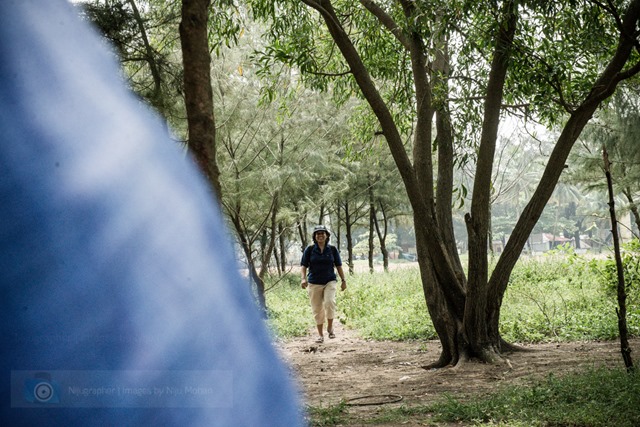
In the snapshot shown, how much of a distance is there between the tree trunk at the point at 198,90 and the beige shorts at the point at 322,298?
7.15 meters

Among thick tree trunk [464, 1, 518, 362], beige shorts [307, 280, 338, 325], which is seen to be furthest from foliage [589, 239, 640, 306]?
beige shorts [307, 280, 338, 325]

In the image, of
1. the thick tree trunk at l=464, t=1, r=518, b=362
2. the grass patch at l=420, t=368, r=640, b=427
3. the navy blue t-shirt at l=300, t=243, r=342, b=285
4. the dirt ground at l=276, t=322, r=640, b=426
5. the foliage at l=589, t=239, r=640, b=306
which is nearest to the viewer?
the grass patch at l=420, t=368, r=640, b=427

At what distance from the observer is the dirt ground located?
6.17 metres

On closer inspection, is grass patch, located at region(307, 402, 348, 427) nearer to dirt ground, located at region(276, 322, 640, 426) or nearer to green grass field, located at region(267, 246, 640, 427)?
green grass field, located at region(267, 246, 640, 427)

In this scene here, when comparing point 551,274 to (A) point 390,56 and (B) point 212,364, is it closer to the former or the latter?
(A) point 390,56

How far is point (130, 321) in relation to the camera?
343cm

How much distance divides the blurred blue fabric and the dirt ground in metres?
2.14

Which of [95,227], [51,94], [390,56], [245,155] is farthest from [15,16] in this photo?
[245,155]

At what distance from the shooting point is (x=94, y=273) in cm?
342

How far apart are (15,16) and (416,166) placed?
552 centimetres

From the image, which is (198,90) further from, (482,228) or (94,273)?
(482,228)

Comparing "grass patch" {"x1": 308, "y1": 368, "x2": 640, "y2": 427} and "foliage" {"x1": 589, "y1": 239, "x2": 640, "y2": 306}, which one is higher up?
"foliage" {"x1": 589, "y1": 239, "x2": 640, "y2": 306}

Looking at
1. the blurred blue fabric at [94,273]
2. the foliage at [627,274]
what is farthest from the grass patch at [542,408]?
the foliage at [627,274]

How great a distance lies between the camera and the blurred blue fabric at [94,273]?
130 inches
